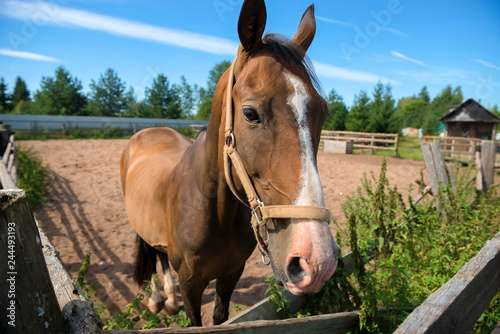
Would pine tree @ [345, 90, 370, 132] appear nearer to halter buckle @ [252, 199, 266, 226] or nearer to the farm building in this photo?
the farm building

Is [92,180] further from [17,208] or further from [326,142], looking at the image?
[326,142]

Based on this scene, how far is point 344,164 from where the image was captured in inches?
514

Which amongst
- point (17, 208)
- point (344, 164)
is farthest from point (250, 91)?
point (344, 164)

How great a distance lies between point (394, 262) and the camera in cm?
319

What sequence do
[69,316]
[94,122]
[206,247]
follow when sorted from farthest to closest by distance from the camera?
1. [94,122]
2. [206,247]
3. [69,316]

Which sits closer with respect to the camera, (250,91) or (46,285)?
(46,285)

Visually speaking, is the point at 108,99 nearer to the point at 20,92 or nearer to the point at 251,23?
the point at 20,92

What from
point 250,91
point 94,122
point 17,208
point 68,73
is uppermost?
point 68,73

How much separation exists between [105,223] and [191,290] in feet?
14.4

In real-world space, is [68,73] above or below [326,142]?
above

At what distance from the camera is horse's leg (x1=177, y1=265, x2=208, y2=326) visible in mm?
2294

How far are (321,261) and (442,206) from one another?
3954 millimetres

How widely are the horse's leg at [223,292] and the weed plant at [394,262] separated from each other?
0.65m

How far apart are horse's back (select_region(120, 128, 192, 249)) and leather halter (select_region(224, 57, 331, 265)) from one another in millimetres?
1305
